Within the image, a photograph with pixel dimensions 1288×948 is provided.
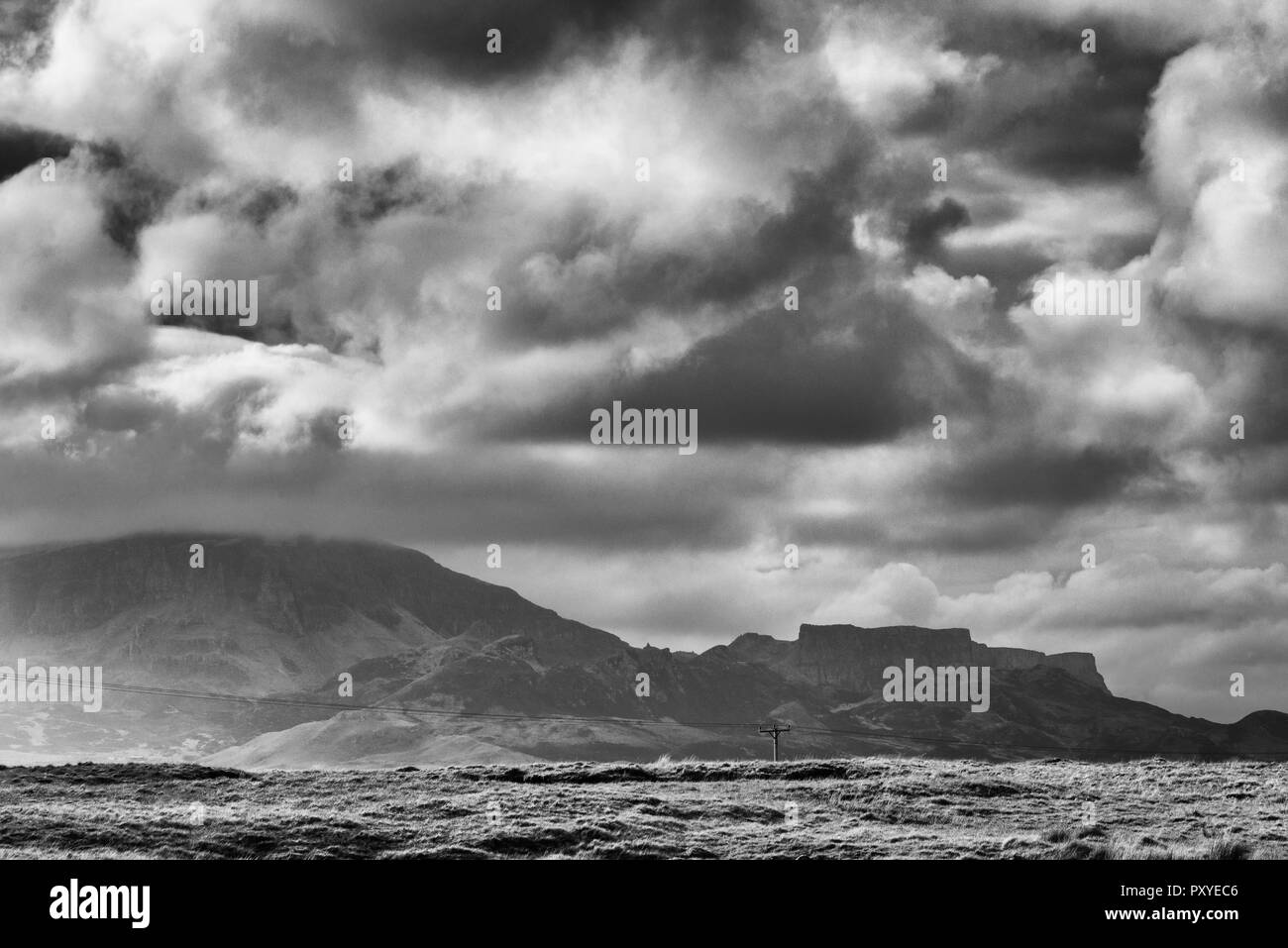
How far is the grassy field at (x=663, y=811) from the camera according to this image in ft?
167

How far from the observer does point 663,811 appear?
202 feet

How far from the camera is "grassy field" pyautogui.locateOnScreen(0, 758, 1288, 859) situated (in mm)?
50781
